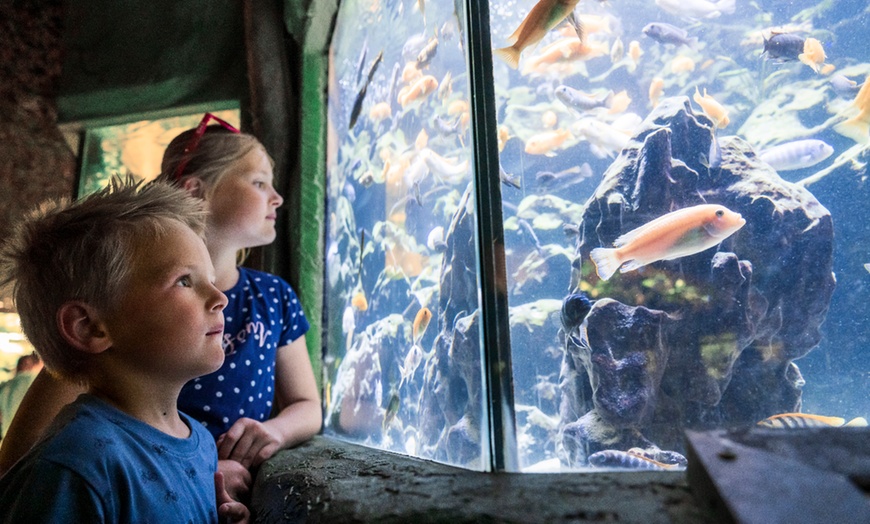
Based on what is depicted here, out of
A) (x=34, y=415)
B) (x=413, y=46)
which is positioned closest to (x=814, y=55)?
(x=413, y=46)

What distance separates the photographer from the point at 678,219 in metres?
1.53

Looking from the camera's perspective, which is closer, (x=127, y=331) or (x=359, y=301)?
(x=127, y=331)

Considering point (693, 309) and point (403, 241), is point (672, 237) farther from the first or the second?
point (403, 241)

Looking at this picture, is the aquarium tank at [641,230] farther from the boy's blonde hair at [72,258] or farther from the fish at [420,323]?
the boy's blonde hair at [72,258]

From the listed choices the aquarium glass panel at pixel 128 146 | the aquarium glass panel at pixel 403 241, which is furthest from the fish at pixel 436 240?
the aquarium glass panel at pixel 128 146

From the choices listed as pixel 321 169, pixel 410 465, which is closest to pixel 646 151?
pixel 410 465

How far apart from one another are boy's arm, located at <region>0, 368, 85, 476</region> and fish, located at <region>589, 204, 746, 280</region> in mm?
1523

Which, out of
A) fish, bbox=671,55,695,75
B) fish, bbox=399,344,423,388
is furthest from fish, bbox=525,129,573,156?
fish, bbox=399,344,423,388

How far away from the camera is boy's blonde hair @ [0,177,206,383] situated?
1.35 metres

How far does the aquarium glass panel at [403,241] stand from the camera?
65.1 inches

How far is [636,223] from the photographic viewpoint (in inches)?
61.4

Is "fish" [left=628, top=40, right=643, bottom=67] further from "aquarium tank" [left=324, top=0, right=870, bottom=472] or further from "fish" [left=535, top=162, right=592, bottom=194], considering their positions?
"fish" [left=535, top=162, right=592, bottom=194]

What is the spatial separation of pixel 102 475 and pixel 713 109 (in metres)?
1.74

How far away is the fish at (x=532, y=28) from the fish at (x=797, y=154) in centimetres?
70
